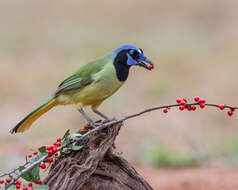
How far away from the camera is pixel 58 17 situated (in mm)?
16688

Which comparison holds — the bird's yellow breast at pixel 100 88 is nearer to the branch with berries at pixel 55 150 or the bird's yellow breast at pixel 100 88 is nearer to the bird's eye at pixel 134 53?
the bird's eye at pixel 134 53

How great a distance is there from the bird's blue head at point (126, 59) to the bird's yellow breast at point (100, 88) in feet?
0.18

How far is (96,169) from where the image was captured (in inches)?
154

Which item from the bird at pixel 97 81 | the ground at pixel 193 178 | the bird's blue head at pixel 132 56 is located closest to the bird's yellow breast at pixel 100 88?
the bird at pixel 97 81

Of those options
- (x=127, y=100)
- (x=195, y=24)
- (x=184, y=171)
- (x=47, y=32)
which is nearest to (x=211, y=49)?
(x=195, y=24)

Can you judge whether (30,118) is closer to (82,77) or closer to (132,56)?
(82,77)

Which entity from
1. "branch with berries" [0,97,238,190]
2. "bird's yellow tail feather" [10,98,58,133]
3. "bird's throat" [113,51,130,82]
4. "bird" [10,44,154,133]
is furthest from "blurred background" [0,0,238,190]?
"bird's throat" [113,51,130,82]

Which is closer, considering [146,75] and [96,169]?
[96,169]

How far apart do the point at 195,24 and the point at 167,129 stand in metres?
7.34

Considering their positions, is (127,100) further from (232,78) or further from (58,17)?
(58,17)

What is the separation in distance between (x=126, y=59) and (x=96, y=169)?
1.44m

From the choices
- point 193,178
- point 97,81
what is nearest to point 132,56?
point 97,81

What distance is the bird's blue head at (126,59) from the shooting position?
4.93 meters

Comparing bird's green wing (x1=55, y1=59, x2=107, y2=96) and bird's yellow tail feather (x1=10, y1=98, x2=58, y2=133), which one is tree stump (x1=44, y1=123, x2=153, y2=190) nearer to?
bird's yellow tail feather (x1=10, y1=98, x2=58, y2=133)
